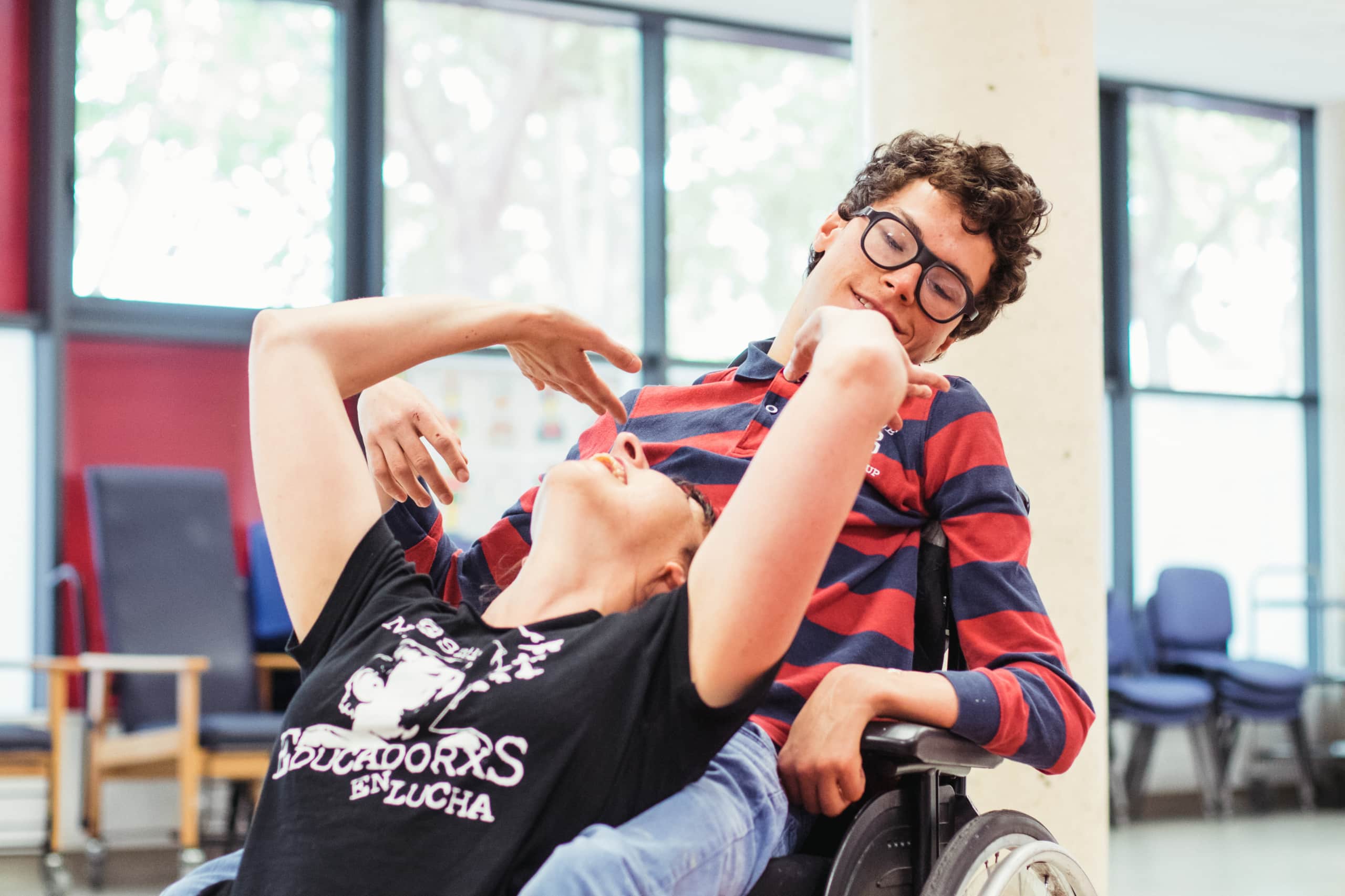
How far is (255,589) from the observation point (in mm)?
4828

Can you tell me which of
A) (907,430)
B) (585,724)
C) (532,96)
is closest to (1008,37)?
(907,430)

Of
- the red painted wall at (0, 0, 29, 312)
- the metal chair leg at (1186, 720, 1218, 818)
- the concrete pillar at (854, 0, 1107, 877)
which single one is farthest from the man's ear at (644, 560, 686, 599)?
the metal chair leg at (1186, 720, 1218, 818)

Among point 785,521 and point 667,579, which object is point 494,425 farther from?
point 785,521

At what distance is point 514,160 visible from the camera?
5.85 m

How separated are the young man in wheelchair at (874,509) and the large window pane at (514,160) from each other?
4.05m

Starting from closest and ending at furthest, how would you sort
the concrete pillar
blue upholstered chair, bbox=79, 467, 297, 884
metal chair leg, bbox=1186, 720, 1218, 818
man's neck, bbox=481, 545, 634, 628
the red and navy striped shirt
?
man's neck, bbox=481, 545, 634, 628 → the red and navy striped shirt → the concrete pillar → blue upholstered chair, bbox=79, 467, 297, 884 → metal chair leg, bbox=1186, 720, 1218, 818

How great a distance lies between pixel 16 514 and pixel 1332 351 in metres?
6.54

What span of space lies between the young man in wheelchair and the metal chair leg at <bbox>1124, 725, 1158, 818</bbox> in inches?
196

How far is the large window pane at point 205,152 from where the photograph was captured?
5152 millimetres

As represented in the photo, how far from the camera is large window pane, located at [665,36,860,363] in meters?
6.11

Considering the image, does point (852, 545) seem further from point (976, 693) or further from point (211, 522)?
point (211, 522)

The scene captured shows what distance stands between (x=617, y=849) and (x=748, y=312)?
532 cm

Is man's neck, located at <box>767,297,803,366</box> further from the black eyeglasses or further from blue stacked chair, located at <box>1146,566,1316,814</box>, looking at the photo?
blue stacked chair, located at <box>1146,566,1316,814</box>

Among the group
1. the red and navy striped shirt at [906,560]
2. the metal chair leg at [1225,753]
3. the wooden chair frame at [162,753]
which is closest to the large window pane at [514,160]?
the wooden chair frame at [162,753]
